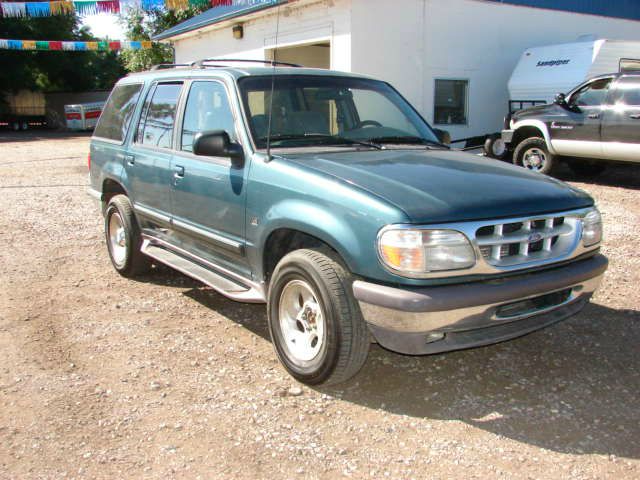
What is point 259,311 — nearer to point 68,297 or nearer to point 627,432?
point 68,297

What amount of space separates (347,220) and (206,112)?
184 centimetres

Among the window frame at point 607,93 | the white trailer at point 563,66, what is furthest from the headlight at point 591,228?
the white trailer at point 563,66

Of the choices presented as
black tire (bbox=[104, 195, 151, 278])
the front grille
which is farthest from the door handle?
the front grille

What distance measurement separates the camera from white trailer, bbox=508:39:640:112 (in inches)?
496

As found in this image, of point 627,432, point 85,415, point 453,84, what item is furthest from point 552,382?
point 453,84

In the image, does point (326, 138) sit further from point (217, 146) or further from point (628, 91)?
point (628, 91)

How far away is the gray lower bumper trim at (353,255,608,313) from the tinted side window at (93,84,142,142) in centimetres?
342

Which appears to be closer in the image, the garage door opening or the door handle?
the door handle

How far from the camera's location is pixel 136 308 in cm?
514

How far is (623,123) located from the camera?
33.6 ft

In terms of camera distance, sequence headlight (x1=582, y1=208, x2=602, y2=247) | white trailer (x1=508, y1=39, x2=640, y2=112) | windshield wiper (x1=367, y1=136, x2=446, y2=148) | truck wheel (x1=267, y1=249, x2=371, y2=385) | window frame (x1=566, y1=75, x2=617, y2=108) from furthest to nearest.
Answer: white trailer (x1=508, y1=39, x2=640, y2=112) < window frame (x1=566, y1=75, x2=617, y2=108) < windshield wiper (x1=367, y1=136, x2=446, y2=148) < headlight (x1=582, y1=208, x2=602, y2=247) < truck wheel (x1=267, y1=249, x2=371, y2=385)

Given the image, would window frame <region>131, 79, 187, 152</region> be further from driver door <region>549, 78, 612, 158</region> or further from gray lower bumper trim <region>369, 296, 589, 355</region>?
driver door <region>549, 78, 612, 158</region>

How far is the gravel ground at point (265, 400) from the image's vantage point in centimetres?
300

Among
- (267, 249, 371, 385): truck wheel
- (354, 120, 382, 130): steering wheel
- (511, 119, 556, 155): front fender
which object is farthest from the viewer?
(511, 119, 556, 155): front fender
